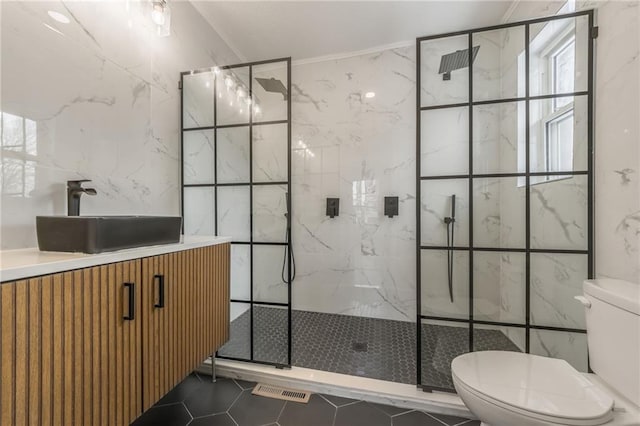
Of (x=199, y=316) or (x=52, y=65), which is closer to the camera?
(x=52, y=65)

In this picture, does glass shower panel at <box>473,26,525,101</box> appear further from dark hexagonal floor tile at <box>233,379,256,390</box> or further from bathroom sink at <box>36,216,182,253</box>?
dark hexagonal floor tile at <box>233,379,256,390</box>

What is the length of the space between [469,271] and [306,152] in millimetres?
1833

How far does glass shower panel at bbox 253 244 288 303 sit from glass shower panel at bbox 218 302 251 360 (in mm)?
125

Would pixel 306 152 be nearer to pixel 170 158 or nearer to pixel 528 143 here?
pixel 170 158

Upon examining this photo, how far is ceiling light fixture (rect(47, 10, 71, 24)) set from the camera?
3.85 feet

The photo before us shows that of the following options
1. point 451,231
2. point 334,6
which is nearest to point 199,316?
point 451,231

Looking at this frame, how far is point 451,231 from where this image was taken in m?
1.64

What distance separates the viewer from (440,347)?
1.69m

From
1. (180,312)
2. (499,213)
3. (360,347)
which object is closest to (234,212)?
(180,312)

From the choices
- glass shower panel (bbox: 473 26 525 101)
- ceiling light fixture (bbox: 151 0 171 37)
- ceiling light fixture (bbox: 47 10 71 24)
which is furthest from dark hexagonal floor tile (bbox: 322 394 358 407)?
ceiling light fixture (bbox: 151 0 171 37)

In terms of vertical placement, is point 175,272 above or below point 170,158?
below

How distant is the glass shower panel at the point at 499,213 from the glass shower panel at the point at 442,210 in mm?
57

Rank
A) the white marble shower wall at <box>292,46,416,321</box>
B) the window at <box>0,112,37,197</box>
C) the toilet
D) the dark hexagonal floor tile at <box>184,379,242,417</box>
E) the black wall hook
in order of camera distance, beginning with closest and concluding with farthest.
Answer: the toilet < the window at <box>0,112,37,197</box> < the dark hexagonal floor tile at <box>184,379,242,417</box> < the white marble shower wall at <box>292,46,416,321</box> < the black wall hook

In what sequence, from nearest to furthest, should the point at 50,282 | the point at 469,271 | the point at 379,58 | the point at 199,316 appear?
1. the point at 50,282
2. the point at 199,316
3. the point at 469,271
4. the point at 379,58
